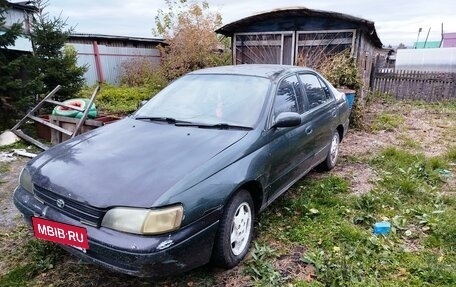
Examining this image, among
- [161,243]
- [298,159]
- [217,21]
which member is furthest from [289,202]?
[217,21]

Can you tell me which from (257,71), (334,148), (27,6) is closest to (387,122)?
(334,148)

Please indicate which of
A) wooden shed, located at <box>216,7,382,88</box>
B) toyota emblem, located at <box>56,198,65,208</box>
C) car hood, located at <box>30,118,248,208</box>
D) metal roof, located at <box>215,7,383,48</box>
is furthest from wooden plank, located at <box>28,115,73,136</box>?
metal roof, located at <box>215,7,383,48</box>

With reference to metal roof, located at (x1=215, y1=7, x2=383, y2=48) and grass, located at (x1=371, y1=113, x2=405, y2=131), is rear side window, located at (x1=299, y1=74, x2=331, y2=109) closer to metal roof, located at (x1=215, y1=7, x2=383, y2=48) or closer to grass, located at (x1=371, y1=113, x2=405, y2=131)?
grass, located at (x1=371, y1=113, x2=405, y2=131)

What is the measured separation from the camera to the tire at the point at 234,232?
2535 millimetres

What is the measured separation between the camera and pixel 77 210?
2258 mm

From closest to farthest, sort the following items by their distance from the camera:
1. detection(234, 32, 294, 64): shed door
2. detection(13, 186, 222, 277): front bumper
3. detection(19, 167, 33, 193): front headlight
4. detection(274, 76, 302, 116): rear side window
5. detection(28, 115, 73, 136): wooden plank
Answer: detection(13, 186, 222, 277): front bumper, detection(19, 167, 33, 193): front headlight, detection(274, 76, 302, 116): rear side window, detection(28, 115, 73, 136): wooden plank, detection(234, 32, 294, 64): shed door

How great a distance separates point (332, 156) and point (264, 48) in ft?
23.6

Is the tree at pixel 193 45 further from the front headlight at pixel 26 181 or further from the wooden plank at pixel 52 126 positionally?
the front headlight at pixel 26 181

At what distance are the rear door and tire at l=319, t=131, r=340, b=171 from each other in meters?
0.25

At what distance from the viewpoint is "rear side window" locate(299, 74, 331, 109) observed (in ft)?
13.5

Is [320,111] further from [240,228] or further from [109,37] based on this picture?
[109,37]

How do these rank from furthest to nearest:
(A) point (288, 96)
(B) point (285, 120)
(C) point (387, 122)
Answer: (C) point (387, 122) < (A) point (288, 96) < (B) point (285, 120)

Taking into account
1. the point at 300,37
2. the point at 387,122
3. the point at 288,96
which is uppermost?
the point at 300,37

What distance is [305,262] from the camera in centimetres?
288
